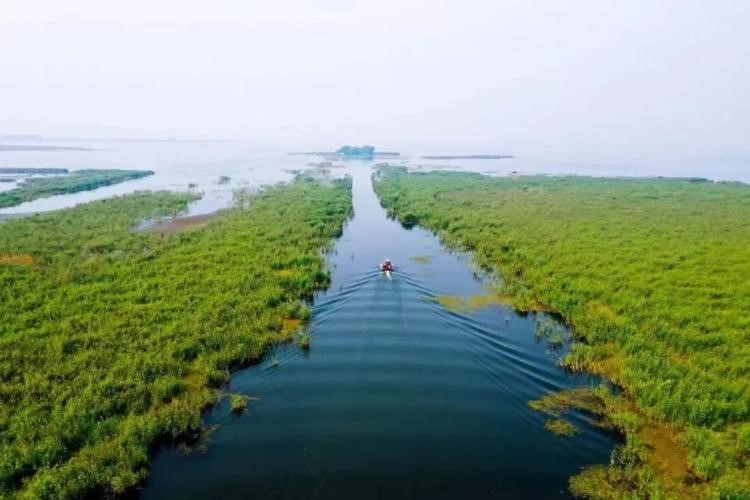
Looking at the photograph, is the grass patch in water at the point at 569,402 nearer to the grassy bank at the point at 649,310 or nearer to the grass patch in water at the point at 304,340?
the grassy bank at the point at 649,310

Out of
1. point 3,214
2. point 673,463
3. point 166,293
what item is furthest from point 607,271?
point 3,214

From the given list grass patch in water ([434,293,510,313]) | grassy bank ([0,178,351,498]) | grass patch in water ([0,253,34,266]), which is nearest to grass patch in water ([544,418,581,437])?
grass patch in water ([434,293,510,313])

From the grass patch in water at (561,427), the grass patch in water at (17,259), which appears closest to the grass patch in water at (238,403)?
the grass patch in water at (561,427)

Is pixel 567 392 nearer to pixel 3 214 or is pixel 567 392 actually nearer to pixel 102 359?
pixel 102 359

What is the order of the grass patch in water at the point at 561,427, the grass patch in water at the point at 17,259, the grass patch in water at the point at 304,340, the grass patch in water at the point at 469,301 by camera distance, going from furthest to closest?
1. the grass patch in water at the point at 17,259
2. the grass patch in water at the point at 469,301
3. the grass patch in water at the point at 304,340
4. the grass patch in water at the point at 561,427

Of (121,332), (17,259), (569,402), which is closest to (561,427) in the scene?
(569,402)
